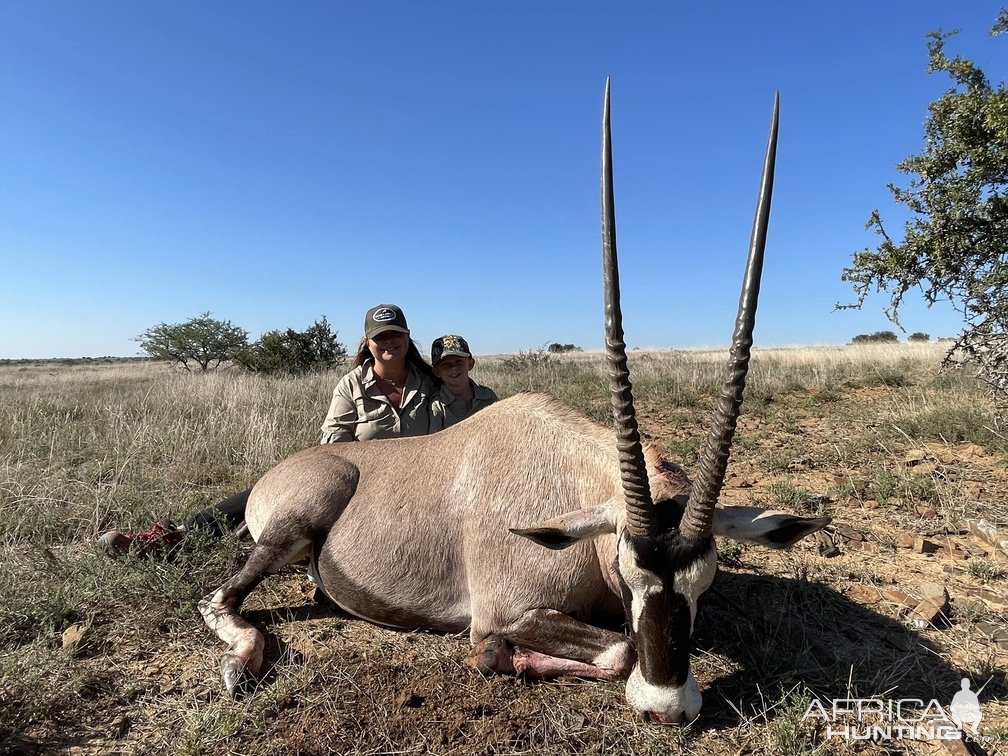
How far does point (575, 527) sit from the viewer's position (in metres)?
2.80

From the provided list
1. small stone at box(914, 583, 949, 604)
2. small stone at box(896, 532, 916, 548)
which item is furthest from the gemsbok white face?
small stone at box(896, 532, 916, 548)

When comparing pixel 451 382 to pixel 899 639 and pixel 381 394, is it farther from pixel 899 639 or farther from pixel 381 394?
→ pixel 899 639

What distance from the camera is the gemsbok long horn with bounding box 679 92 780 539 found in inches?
89.4

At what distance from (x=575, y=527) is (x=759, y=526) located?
0.91m

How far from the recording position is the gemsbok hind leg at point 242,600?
3.02 metres

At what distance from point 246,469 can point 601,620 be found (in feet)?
16.2

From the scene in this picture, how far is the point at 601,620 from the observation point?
325 cm

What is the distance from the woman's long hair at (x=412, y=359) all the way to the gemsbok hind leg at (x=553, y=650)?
3074mm

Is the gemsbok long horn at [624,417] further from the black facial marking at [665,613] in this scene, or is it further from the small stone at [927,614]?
the small stone at [927,614]

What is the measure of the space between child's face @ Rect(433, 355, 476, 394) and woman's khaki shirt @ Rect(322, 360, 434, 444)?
25 cm

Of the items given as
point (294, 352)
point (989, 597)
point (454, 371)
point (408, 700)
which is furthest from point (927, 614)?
point (294, 352)

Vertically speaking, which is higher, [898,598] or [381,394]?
[381,394]

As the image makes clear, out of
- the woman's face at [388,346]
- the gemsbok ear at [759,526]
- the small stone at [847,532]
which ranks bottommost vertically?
the small stone at [847,532]

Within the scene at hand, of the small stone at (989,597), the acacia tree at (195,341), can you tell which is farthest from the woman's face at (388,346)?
the acacia tree at (195,341)
